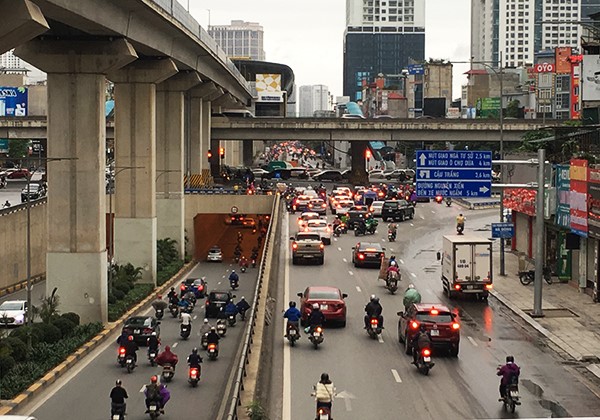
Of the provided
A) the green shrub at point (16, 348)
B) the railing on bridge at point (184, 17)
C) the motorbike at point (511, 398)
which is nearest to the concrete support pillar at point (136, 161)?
the railing on bridge at point (184, 17)

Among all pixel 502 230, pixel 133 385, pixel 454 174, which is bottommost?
pixel 133 385

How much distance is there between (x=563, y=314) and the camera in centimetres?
3706

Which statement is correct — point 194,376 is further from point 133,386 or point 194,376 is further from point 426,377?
point 426,377

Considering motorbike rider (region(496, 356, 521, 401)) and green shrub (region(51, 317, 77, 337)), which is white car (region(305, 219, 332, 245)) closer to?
green shrub (region(51, 317, 77, 337))

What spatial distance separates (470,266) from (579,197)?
6.50 metres

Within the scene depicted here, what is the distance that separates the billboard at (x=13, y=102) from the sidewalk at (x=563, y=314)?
68.9 meters

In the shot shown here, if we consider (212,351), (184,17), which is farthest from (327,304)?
(184,17)

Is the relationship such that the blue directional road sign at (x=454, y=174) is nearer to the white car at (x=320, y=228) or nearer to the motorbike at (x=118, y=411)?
the motorbike at (x=118, y=411)

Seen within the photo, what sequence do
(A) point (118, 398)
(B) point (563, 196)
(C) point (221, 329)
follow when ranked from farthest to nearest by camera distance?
(B) point (563, 196) < (C) point (221, 329) < (A) point (118, 398)

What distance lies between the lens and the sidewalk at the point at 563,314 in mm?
30562

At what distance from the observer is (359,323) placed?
114ft

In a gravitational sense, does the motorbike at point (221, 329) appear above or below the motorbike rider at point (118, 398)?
below

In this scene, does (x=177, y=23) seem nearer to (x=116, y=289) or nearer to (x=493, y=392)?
(x=116, y=289)

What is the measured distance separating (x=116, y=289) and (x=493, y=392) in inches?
982
